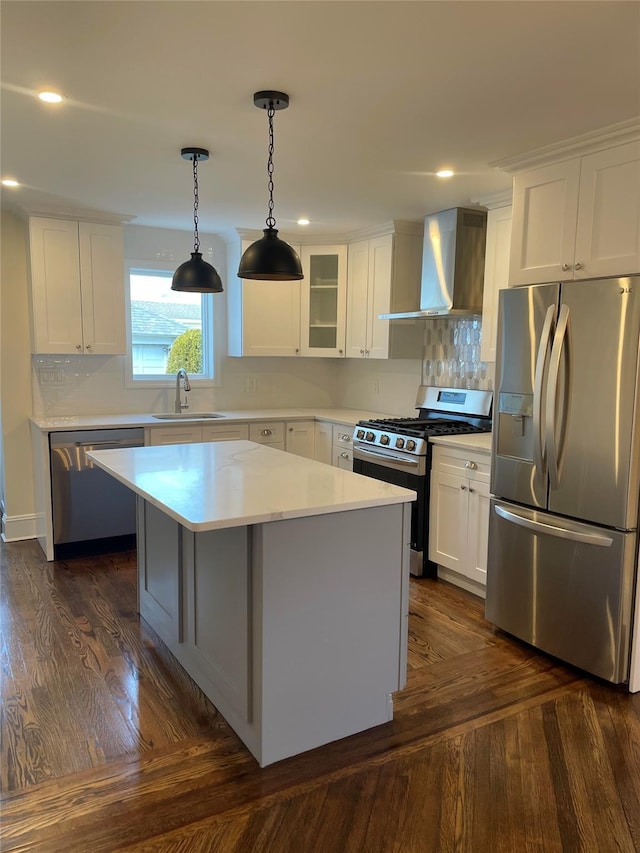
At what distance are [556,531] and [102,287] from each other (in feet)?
11.4

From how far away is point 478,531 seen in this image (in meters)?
3.41

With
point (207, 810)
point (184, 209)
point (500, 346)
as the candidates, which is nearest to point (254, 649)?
point (207, 810)

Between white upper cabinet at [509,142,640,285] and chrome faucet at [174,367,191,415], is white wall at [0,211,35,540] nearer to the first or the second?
chrome faucet at [174,367,191,415]

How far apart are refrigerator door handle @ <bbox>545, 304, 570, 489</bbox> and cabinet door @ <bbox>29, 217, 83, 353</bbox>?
327 cm

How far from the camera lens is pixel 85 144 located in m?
2.83

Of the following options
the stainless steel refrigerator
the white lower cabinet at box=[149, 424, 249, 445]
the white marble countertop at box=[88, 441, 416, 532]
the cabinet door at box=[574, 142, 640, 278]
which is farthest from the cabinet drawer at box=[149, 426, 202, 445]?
the cabinet door at box=[574, 142, 640, 278]

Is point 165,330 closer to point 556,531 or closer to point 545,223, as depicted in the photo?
point 545,223

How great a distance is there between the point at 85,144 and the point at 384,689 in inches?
109

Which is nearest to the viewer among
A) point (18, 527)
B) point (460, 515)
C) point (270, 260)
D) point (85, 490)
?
point (270, 260)

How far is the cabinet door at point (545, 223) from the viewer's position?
2682 millimetres

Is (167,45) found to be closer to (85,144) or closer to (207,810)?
(85,144)

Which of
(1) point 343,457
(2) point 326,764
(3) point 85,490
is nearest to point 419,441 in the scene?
(1) point 343,457

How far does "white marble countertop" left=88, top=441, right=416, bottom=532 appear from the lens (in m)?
1.91

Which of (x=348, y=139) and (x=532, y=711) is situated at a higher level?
(x=348, y=139)
